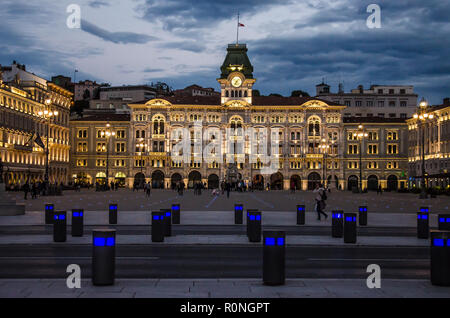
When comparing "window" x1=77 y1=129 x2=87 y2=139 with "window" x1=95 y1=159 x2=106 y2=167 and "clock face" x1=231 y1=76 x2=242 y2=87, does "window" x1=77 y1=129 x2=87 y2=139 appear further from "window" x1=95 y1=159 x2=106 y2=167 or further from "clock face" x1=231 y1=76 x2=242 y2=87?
"clock face" x1=231 y1=76 x2=242 y2=87

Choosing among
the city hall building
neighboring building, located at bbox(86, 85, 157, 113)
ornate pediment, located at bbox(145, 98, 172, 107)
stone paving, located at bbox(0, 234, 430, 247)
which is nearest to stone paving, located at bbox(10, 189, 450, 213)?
stone paving, located at bbox(0, 234, 430, 247)

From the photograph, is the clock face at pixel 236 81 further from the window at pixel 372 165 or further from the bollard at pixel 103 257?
the bollard at pixel 103 257

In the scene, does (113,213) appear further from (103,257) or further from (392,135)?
(392,135)

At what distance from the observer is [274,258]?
10.1 metres

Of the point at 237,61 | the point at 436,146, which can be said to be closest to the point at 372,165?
the point at 436,146

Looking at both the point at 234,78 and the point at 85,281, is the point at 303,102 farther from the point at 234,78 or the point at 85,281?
the point at 85,281

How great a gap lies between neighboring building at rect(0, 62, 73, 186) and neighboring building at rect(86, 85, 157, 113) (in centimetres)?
2523

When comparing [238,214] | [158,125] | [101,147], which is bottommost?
[238,214]

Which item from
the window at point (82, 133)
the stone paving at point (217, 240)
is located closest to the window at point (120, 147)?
the window at point (82, 133)

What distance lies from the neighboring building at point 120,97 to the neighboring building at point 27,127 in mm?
25234

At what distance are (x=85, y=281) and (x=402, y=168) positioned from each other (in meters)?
111

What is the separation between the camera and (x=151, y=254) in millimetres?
14859

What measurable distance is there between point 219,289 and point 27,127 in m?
84.8

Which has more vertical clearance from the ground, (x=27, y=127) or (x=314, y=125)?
(x=314, y=125)
